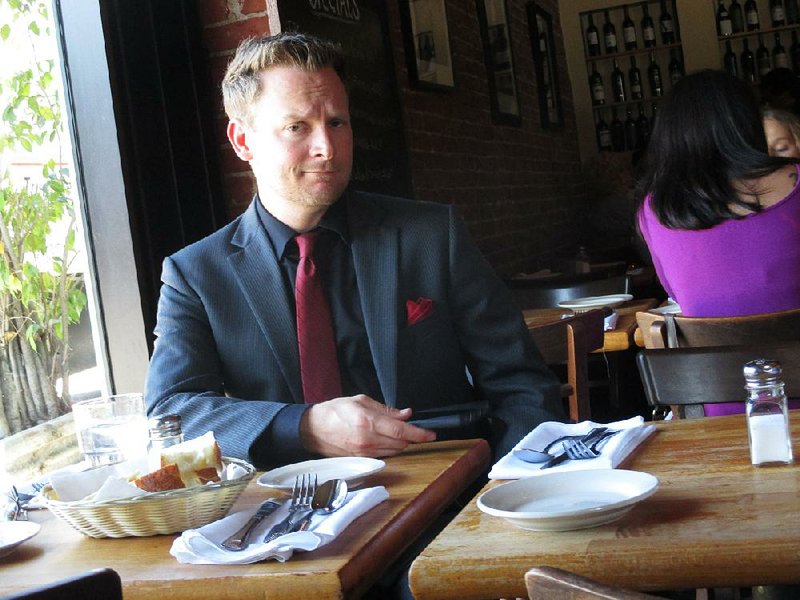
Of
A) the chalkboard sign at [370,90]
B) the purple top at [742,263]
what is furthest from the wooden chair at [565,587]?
the chalkboard sign at [370,90]

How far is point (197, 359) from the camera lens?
6.61 feet

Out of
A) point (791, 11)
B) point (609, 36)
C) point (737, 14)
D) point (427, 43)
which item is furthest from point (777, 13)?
point (427, 43)

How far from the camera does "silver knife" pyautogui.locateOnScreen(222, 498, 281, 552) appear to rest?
127cm

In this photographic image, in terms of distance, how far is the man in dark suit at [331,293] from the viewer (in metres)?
2.04

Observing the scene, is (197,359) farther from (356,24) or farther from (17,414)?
(356,24)

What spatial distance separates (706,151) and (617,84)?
5.63 metres

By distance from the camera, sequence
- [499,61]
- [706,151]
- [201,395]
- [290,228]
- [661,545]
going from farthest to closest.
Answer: [499,61] < [706,151] < [290,228] < [201,395] < [661,545]

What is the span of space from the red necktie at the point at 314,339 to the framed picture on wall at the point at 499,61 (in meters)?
3.49

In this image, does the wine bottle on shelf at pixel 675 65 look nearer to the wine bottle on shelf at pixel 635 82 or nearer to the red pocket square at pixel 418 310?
the wine bottle on shelf at pixel 635 82

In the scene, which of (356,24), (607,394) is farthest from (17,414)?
(607,394)

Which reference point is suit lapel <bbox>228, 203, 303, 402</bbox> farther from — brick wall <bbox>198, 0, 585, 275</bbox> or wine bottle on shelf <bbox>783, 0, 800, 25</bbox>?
wine bottle on shelf <bbox>783, 0, 800, 25</bbox>

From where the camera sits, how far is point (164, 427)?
1.53 meters

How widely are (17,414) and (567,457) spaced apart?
141 cm

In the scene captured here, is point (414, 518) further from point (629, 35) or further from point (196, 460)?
point (629, 35)
